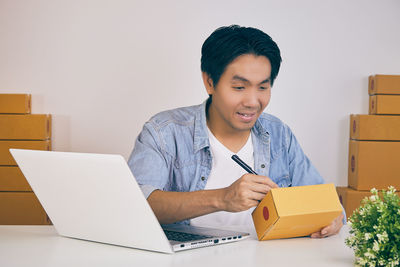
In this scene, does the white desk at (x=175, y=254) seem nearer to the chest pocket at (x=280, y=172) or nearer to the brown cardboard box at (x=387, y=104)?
the chest pocket at (x=280, y=172)

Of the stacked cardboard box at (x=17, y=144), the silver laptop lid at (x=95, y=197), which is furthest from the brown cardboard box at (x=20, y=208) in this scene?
the silver laptop lid at (x=95, y=197)

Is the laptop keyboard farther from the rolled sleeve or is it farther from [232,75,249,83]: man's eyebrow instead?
[232,75,249,83]: man's eyebrow

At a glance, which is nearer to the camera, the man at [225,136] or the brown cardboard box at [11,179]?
the man at [225,136]

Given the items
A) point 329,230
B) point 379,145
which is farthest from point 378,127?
point 329,230

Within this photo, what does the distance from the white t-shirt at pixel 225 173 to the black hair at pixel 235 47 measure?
0.75ft

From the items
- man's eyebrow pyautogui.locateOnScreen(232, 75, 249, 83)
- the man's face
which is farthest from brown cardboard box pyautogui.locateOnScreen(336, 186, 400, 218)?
man's eyebrow pyautogui.locateOnScreen(232, 75, 249, 83)

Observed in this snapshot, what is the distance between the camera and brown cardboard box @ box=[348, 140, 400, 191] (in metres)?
2.81

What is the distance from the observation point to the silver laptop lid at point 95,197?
96cm

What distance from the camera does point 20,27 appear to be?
117 inches

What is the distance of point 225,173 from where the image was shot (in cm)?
164

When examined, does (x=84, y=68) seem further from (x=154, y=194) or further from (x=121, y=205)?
(x=121, y=205)

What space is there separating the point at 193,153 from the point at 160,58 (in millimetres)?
1500

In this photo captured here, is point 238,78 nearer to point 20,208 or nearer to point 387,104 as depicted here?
point 387,104

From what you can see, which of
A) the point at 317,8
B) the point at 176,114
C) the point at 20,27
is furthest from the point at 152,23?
the point at 176,114
